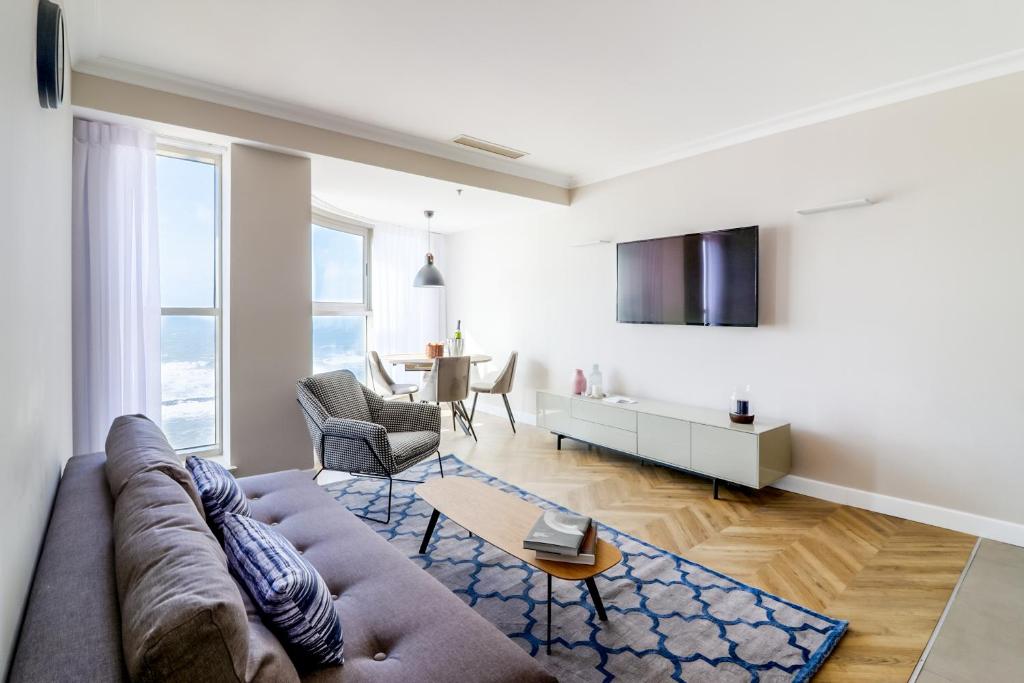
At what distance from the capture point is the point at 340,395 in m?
3.64

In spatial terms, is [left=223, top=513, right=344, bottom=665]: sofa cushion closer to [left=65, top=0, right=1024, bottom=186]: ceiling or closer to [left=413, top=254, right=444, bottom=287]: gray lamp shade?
[left=65, top=0, right=1024, bottom=186]: ceiling

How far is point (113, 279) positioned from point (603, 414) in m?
3.61

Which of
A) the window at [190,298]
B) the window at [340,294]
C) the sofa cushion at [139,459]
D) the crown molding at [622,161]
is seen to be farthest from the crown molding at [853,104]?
the sofa cushion at [139,459]

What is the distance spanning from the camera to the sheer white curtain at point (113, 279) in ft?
9.86

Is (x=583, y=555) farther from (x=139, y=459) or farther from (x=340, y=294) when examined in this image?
(x=340, y=294)

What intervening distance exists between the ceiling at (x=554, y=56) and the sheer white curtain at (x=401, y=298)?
101 inches

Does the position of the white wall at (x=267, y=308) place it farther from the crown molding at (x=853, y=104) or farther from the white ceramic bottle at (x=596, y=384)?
the crown molding at (x=853, y=104)

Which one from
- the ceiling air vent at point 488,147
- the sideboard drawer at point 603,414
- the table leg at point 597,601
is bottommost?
the table leg at point 597,601

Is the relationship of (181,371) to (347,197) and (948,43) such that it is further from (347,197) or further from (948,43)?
(948,43)

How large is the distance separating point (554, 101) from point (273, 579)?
10.1 ft

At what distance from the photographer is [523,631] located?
2074 mm

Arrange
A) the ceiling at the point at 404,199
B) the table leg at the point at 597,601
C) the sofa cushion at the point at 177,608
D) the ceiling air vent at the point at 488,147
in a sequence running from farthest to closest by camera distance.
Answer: the ceiling at the point at 404,199
the ceiling air vent at the point at 488,147
the table leg at the point at 597,601
the sofa cushion at the point at 177,608

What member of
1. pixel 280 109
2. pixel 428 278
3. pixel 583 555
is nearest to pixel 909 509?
pixel 583 555

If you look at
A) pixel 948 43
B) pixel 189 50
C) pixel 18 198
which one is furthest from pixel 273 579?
pixel 948 43
